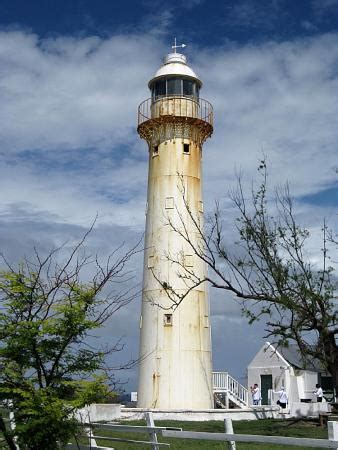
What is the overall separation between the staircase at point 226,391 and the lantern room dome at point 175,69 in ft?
44.7

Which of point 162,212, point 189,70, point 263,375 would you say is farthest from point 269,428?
point 263,375

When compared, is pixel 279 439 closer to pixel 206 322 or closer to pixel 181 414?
pixel 181 414

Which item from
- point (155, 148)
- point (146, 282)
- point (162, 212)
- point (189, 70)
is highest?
point (189, 70)

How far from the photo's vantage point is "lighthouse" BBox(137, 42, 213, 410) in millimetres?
26328

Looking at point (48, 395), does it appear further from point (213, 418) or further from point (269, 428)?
point (213, 418)

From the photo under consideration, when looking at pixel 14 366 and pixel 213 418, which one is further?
pixel 213 418

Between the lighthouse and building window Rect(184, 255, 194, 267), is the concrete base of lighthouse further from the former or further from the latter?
building window Rect(184, 255, 194, 267)

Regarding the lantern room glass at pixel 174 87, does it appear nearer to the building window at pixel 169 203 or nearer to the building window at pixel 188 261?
the building window at pixel 169 203

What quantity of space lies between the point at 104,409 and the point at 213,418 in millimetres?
4291

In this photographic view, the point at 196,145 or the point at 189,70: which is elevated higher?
the point at 189,70

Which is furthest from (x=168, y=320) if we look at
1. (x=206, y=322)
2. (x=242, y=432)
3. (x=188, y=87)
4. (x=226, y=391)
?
(x=188, y=87)

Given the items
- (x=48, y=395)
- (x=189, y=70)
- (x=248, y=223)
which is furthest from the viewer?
(x=189, y=70)

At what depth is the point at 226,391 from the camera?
3123cm

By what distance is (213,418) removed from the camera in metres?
25.5
